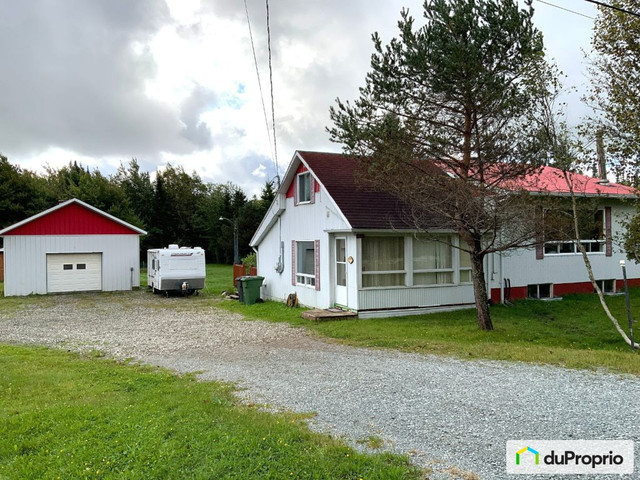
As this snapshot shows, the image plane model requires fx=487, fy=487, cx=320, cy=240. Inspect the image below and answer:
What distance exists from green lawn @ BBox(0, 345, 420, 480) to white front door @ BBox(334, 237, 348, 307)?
26.1ft

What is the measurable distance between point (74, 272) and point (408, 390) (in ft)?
73.1

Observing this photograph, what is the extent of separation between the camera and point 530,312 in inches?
594

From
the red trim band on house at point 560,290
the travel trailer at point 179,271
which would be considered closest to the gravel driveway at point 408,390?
the red trim band on house at point 560,290

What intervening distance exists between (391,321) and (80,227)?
700 inches

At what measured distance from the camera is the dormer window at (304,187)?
652 inches

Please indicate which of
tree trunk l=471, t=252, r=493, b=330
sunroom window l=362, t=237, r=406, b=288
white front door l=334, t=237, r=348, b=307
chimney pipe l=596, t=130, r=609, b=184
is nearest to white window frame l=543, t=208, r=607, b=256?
chimney pipe l=596, t=130, r=609, b=184

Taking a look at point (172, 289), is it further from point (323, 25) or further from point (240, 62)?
point (323, 25)

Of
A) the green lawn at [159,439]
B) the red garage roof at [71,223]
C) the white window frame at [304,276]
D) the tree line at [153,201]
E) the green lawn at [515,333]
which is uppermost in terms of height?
the tree line at [153,201]

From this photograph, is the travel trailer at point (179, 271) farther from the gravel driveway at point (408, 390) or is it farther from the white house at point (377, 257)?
the gravel driveway at point (408, 390)

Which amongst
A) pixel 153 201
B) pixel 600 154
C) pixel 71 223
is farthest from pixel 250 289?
pixel 153 201

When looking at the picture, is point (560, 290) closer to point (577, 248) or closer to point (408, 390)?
point (577, 248)

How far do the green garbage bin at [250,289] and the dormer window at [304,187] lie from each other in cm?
383

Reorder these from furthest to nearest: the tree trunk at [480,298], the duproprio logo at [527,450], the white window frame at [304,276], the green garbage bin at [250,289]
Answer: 1. the green garbage bin at [250,289]
2. the white window frame at [304,276]
3. the tree trunk at [480,298]
4. the duproprio logo at [527,450]

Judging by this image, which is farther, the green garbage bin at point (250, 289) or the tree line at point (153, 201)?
the tree line at point (153, 201)
